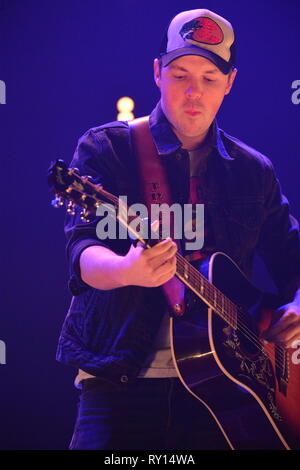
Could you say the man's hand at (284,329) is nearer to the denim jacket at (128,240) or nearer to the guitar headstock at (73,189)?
the denim jacket at (128,240)

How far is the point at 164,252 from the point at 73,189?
1.06ft

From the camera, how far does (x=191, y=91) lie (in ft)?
6.97

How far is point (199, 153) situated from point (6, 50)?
1.23 meters

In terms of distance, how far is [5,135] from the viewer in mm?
2826

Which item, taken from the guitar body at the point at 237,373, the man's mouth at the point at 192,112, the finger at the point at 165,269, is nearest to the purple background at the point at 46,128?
the man's mouth at the point at 192,112

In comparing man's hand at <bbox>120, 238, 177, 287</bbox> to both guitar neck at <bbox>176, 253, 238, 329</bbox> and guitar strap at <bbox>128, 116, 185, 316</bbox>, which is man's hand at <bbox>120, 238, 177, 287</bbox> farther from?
guitar strap at <bbox>128, 116, 185, 316</bbox>

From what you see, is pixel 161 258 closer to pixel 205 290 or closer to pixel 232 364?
pixel 205 290

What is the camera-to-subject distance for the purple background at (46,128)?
2834 mm

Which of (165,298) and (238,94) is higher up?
(238,94)

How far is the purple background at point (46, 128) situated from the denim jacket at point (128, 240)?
753 millimetres

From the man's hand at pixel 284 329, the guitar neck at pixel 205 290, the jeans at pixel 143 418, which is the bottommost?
the jeans at pixel 143 418

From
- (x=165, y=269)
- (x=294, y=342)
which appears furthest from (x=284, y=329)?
(x=165, y=269)
